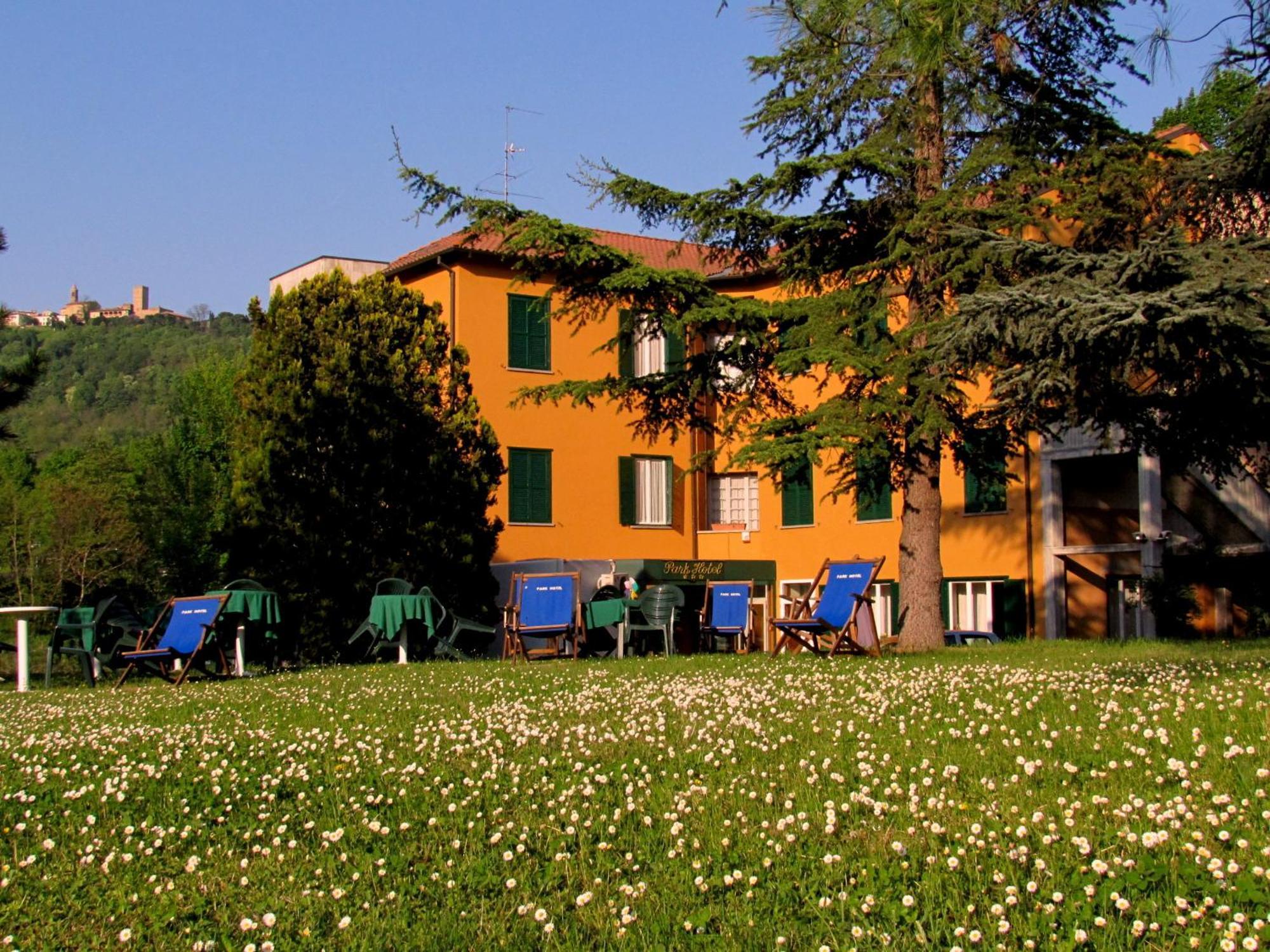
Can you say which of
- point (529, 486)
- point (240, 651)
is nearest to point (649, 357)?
point (529, 486)

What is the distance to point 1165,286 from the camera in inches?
326

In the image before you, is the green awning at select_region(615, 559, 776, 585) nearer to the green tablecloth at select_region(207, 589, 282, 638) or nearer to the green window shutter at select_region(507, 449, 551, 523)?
the green window shutter at select_region(507, 449, 551, 523)

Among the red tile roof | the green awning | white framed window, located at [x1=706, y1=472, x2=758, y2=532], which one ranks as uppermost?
the red tile roof

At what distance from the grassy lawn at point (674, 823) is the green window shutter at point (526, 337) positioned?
62.4 ft

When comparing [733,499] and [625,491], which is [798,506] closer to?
[733,499]

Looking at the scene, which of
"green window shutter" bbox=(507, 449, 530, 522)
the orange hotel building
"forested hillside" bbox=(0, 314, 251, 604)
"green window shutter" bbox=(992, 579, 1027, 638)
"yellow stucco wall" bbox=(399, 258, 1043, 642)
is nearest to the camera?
the orange hotel building

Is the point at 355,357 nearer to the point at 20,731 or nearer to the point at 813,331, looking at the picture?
the point at 813,331

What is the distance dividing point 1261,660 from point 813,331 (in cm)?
604

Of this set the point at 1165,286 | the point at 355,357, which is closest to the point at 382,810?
the point at 1165,286

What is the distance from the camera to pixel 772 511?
1173 inches

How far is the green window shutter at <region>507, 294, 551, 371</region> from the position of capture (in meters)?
27.9

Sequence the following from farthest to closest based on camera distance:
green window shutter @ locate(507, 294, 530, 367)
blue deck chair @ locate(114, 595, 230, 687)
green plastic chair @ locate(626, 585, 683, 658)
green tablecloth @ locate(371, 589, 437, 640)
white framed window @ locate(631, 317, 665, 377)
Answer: white framed window @ locate(631, 317, 665, 377)
green window shutter @ locate(507, 294, 530, 367)
green plastic chair @ locate(626, 585, 683, 658)
green tablecloth @ locate(371, 589, 437, 640)
blue deck chair @ locate(114, 595, 230, 687)

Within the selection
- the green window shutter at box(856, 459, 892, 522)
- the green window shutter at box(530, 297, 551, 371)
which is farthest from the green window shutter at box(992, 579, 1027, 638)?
the green window shutter at box(530, 297, 551, 371)

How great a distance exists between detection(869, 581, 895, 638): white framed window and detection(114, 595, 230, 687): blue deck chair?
15687 millimetres
